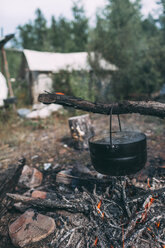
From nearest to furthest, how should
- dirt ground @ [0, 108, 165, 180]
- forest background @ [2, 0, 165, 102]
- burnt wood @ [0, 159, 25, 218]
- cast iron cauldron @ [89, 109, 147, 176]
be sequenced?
cast iron cauldron @ [89, 109, 147, 176] < burnt wood @ [0, 159, 25, 218] < dirt ground @ [0, 108, 165, 180] < forest background @ [2, 0, 165, 102]

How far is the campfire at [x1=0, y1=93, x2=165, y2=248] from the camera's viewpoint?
1.85 meters

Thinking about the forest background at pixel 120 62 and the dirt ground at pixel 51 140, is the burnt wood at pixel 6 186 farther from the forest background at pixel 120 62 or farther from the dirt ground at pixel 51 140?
the forest background at pixel 120 62

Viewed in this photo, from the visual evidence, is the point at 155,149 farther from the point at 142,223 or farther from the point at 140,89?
the point at 140,89

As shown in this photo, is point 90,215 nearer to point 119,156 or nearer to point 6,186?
point 119,156

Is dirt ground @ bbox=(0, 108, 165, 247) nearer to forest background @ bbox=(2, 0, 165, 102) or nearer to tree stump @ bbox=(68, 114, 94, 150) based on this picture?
tree stump @ bbox=(68, 114, 94, 150)

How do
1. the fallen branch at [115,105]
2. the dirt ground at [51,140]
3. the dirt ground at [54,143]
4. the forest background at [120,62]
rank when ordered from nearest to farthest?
the fallen branch at [115,105]
the dirt ground at [54,143]
the dirt ground at [51,140]
the forest background at [120,62]

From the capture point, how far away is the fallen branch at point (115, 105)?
2041 millimetres

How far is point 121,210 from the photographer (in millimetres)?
2137

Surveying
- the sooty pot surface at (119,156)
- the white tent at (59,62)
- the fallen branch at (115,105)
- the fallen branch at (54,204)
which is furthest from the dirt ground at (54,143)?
the white tent at (59,62)

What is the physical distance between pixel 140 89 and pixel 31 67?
639 centimetres

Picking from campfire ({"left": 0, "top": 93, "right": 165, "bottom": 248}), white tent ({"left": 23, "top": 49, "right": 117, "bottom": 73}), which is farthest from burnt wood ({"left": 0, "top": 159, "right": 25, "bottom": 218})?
white tent ({"left": 23, "top": 49, "right": 117, "bottom": 73})

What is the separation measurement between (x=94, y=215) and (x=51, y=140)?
141 inches

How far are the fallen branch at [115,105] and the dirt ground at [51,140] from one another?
1419 mm

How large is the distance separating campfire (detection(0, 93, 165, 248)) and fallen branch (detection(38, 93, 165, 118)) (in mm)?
962
